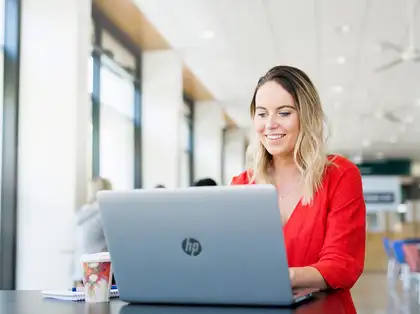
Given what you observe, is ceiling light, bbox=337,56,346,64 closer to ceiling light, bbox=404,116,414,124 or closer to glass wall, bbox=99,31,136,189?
glass wall, bbox=99,31,136,189

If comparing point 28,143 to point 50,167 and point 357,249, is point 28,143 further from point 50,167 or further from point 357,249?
point 357,249

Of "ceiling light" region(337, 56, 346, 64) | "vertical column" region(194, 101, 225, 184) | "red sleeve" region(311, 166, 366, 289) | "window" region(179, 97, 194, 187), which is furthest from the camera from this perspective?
"vertical column" region(194, 101, 225, 184)

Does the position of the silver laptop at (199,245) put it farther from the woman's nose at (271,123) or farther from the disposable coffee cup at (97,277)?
the woman's nose at (271,123)

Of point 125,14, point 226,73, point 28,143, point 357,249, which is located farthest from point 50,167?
point 226,73

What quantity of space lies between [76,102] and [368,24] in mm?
3734

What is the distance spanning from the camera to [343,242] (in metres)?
1.62

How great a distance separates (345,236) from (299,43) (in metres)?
6.84

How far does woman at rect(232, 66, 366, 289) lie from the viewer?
1641 millimetres

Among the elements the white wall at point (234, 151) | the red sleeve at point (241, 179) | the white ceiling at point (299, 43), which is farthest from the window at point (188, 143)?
the red sleeve at point (241, 179)

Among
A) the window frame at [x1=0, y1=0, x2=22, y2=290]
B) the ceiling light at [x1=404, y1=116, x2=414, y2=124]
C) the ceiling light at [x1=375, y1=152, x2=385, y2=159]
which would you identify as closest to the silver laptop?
the window frame at [x1=0, y1=0, x2=22, y2=290]

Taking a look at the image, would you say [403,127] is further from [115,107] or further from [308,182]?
[308,182]

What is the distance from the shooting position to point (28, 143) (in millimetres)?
5309

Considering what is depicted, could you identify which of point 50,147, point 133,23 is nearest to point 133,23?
point 133,23

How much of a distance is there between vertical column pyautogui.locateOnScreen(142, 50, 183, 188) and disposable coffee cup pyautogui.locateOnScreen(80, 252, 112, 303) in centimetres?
724
